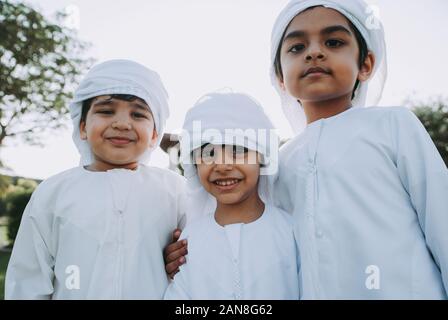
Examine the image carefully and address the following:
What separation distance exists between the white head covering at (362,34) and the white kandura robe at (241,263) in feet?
2.88

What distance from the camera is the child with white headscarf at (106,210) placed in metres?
2.23

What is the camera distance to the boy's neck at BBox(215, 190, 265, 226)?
235 centimetres

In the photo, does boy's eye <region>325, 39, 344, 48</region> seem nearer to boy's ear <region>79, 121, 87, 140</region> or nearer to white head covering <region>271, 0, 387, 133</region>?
white head covering <region>271, 0, 387, 133</region>

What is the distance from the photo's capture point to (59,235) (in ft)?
7.59

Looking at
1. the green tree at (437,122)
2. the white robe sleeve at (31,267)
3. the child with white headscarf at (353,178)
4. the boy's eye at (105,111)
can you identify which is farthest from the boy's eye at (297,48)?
the green tree at (437,122)

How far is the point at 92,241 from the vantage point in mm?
2260

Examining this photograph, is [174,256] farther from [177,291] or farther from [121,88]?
[121,88]

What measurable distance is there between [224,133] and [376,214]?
3.01 ft

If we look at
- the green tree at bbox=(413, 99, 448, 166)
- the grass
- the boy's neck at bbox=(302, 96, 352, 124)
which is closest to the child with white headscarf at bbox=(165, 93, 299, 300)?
the boy's neck at bbox=(302, 96, 352, 124)

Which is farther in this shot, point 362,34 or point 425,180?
point 362,34

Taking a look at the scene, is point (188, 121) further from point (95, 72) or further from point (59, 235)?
point (59, 235)

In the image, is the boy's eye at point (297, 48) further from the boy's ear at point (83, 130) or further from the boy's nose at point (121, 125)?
the boy's ear at point (83, 130)

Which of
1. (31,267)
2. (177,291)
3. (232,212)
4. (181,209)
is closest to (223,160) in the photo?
(232,212)

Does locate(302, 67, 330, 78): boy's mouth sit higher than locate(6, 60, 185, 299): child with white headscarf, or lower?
higher
